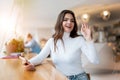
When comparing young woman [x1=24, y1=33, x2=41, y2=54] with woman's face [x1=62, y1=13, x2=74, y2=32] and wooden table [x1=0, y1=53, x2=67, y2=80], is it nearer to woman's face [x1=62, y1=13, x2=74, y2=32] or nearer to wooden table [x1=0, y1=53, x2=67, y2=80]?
woman's face [x1=62, y1=13, x2=74, y2=32]

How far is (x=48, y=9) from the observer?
2020 mm

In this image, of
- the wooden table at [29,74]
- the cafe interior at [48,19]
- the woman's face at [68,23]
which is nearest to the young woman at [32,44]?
the cafe interior at [48,19]

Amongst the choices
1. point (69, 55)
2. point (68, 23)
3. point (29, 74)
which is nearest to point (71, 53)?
point (69, 55)

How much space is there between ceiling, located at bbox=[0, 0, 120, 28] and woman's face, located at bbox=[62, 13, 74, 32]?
407mm

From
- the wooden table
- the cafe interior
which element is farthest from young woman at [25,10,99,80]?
the cafe interior

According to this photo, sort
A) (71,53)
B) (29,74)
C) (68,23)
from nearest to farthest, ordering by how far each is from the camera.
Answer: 1. (29,74)
2. (71,53)
3. (68,23)

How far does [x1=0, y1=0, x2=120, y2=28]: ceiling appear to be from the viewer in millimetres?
1997

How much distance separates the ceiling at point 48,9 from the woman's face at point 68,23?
407 millimetres

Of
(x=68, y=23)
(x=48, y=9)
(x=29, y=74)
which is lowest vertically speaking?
(x=29, y=74)

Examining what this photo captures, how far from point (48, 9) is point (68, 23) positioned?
0.51 meters

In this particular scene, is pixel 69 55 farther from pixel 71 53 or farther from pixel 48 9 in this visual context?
pixel 48 9

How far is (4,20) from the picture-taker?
199 cm

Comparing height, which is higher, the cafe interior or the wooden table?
the cafe interior

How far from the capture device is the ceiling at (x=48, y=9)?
1997 mm
